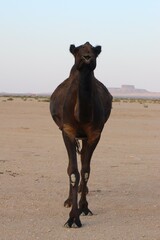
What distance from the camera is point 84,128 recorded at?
877cm

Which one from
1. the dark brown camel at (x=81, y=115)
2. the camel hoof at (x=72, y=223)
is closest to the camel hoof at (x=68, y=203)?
the dark brown camel at (x=81, y=115)

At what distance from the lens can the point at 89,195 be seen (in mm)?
10984

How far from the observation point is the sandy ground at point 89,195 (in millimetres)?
8047

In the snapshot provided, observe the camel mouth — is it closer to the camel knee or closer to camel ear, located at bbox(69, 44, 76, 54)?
camel ear, located at bbox(69, 44, 76, 54)

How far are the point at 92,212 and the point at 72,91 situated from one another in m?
2.11

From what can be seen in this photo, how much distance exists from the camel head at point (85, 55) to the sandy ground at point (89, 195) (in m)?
2.30

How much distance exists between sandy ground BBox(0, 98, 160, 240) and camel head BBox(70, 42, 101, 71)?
230 cm

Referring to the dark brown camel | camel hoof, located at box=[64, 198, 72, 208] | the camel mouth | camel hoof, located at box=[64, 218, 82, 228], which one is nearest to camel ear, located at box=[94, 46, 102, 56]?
the dark brown camel

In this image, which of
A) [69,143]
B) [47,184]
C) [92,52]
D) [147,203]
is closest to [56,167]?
[47,184]

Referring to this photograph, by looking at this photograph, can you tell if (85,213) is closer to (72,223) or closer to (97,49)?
(72,223)

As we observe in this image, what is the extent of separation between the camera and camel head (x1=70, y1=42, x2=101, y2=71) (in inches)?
311

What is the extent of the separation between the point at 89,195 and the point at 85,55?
3.86 metres

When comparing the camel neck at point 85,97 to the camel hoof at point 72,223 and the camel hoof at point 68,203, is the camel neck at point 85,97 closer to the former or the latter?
the camel hoof at point 72,223

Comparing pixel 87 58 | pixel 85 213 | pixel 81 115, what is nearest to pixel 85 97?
pixel 81 115
